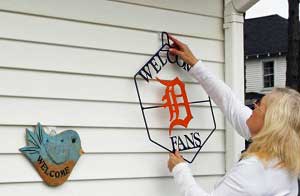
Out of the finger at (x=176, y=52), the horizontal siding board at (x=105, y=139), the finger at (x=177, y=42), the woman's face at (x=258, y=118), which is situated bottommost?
the horizontal siding board at (x=105, y=139)

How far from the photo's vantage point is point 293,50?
975 cm

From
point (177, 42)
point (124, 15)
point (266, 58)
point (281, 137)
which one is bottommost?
point (281, 137)

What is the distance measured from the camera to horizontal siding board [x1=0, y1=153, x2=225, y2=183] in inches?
105

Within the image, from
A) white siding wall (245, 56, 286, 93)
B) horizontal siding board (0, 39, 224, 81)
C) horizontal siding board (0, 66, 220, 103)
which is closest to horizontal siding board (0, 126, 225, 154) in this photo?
horizontal siding board (0, 66, 220, 103)

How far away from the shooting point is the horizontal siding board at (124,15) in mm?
2818

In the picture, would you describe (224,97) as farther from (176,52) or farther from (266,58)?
(266,58)

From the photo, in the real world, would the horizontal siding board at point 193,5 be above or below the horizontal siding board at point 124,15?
above

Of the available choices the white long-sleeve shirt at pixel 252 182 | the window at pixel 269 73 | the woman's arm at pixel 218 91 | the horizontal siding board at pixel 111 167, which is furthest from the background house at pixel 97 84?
the window at pixel 269 73

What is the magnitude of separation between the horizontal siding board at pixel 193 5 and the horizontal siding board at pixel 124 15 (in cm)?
3

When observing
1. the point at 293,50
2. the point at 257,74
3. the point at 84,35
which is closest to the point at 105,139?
the point at 84,35

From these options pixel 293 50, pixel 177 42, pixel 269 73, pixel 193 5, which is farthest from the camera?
pixel 269 73

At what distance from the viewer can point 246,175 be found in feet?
7.36

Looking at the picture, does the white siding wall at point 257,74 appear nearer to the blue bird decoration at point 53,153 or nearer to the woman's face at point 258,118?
the blue bird decoration at point 53,153

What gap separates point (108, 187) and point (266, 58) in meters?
19.6
